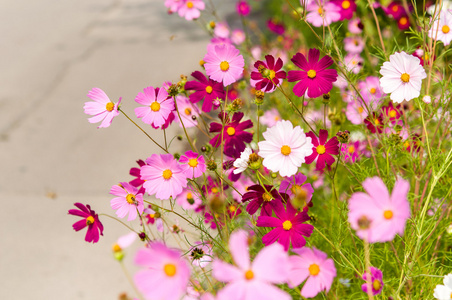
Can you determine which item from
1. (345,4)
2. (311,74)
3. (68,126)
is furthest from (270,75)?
(68,126)

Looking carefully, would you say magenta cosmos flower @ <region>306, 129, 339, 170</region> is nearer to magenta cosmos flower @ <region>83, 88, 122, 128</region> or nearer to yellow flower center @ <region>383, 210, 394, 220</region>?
yellow flower center @ <region>383, 210, 394, 220</region>

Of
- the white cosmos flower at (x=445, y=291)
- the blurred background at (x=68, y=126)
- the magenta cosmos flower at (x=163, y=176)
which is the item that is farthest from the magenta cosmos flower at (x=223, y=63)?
the blurred background at (x=68, y=126)

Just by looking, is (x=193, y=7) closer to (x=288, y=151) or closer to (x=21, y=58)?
(x=288, y=151)

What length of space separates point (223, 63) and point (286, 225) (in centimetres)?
38

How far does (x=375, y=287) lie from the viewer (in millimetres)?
716

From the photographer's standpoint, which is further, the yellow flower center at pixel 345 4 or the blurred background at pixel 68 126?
the blurred background at pixel 68 126

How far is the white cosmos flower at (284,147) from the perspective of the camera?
2.36ft

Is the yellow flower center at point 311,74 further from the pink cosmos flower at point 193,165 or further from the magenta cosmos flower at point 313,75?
the pink cosmos flower at point 193,165

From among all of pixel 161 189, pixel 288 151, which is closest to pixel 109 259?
pixel 161 189

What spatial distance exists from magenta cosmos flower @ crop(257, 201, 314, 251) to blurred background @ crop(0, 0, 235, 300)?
78cm

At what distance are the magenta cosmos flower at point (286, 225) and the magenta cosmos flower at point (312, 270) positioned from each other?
0.07 metres

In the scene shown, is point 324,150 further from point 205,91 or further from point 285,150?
point 205,91

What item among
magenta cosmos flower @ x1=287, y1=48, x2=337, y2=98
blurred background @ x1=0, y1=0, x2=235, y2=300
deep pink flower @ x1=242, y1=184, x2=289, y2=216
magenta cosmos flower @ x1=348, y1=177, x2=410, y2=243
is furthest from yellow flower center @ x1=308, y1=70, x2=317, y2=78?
blurred background @ x1=0, y1=0, x2=235, y2=300

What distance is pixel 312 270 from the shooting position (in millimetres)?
655
